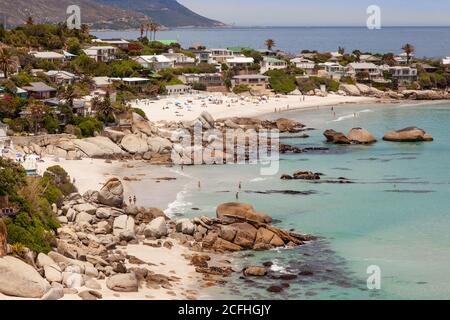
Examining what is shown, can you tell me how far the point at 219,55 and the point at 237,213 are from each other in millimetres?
75807

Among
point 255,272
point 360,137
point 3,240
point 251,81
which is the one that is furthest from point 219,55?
point 3,240

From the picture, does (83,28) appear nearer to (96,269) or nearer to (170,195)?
(170,195)

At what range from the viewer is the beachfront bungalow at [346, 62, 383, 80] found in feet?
322

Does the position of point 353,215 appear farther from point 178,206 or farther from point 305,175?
point 305,175

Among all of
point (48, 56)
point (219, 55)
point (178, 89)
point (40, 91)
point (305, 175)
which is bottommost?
point (305, 175)

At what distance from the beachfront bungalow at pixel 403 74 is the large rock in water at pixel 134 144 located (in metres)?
58.3

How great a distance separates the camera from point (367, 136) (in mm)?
55094

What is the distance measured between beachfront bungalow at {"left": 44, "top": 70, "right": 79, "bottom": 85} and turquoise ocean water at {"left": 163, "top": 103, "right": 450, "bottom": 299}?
79.2ft

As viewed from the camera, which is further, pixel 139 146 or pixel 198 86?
pixel 198 86

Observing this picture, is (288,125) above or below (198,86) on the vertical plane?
below

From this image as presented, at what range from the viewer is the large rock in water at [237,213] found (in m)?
29.2

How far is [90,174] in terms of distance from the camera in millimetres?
38844
